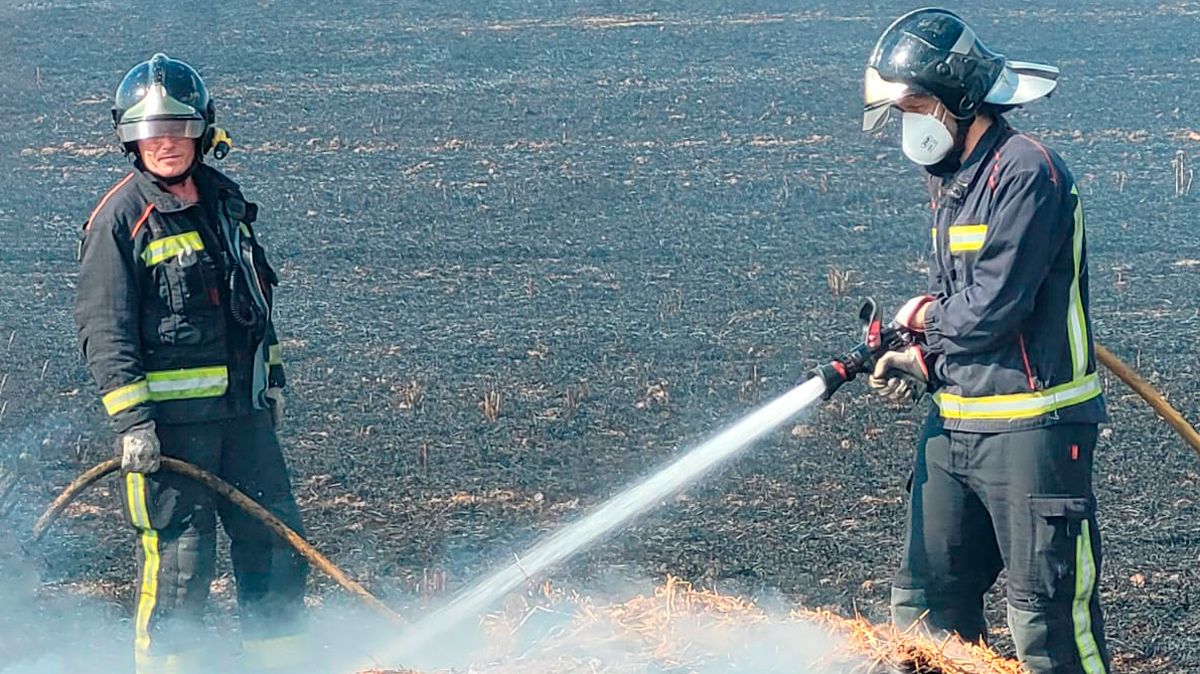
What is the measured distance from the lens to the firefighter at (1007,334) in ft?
13.9

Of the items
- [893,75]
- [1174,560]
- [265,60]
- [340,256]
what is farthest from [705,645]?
[265,60]

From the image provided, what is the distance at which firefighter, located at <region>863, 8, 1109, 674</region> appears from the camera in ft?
13.9

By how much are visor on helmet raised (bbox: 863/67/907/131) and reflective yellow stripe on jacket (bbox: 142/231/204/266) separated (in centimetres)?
204

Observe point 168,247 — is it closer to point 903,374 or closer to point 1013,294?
point 903,374

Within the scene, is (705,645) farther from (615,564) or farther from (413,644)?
(615,564)

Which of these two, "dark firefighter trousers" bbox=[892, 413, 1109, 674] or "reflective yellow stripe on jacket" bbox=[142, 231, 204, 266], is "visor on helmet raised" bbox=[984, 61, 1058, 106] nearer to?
"dark firefighter trousers" bbox=[892, 413, 1109, 674]

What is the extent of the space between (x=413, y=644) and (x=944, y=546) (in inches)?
59.8

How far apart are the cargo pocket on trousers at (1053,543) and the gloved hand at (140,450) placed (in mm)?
2487

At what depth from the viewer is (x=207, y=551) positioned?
16.3 feet

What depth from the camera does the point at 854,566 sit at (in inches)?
251

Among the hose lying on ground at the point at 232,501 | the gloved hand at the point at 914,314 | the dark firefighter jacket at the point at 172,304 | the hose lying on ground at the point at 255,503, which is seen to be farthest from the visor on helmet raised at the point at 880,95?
the hose lying on ground at the point at 232,501

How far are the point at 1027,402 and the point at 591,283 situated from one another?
23.3ft

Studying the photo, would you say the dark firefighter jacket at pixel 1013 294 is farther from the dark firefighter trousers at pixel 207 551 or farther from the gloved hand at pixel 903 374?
the dark firefighter trousers at pixel 207 551

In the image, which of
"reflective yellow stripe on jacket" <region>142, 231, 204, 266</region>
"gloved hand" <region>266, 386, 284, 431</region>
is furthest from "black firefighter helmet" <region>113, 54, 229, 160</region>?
"gloved hand" <region>266, 386, 284, 431</region>
